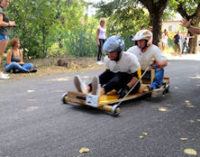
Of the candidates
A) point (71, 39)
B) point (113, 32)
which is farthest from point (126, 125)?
point (113, 32)

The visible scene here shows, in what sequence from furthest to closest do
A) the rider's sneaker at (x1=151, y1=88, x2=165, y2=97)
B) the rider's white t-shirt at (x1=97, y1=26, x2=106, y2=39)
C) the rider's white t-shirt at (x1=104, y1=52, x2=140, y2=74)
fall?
the rider's white t-shirt at (x1=97, y1=26, x2=106, y2=39)
the rider's sneaker at (x1=151, y1=88, x2=165, y2=97)
the rider's white t-shirt at (x1=104, y1=52, x2=140, y2=74)

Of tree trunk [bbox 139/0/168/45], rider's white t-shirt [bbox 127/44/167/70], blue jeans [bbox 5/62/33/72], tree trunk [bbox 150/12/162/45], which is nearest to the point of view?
rider's white t-shirt [bbox 127/44/167/70]

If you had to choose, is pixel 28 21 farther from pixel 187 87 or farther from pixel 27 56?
pixel 187 87

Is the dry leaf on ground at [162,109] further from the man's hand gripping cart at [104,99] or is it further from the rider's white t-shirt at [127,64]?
the rider's white t-shirt at [127,64]

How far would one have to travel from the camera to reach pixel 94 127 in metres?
3.70

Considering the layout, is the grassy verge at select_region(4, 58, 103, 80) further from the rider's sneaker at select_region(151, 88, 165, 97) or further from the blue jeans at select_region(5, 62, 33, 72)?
the rider's sneaker at select_region(151, 88, 165, 97)

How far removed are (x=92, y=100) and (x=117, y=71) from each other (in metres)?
1.11

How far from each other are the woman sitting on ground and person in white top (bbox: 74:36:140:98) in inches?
168

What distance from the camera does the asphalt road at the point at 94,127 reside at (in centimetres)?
296

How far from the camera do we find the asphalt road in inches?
116

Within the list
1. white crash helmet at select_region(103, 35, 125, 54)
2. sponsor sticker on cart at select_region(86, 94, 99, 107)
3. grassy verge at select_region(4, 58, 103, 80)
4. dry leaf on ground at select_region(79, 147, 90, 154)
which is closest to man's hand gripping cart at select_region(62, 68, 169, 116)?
sponsor sticker on cart at select_region(86, 94, 99, 107)

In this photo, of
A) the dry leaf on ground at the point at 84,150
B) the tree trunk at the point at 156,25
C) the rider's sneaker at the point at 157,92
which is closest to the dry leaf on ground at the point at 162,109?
the rider's sneaker at the point at 157,92

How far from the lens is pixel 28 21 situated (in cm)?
1023

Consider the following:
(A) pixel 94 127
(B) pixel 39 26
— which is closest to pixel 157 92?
(A) pixel 94 127
